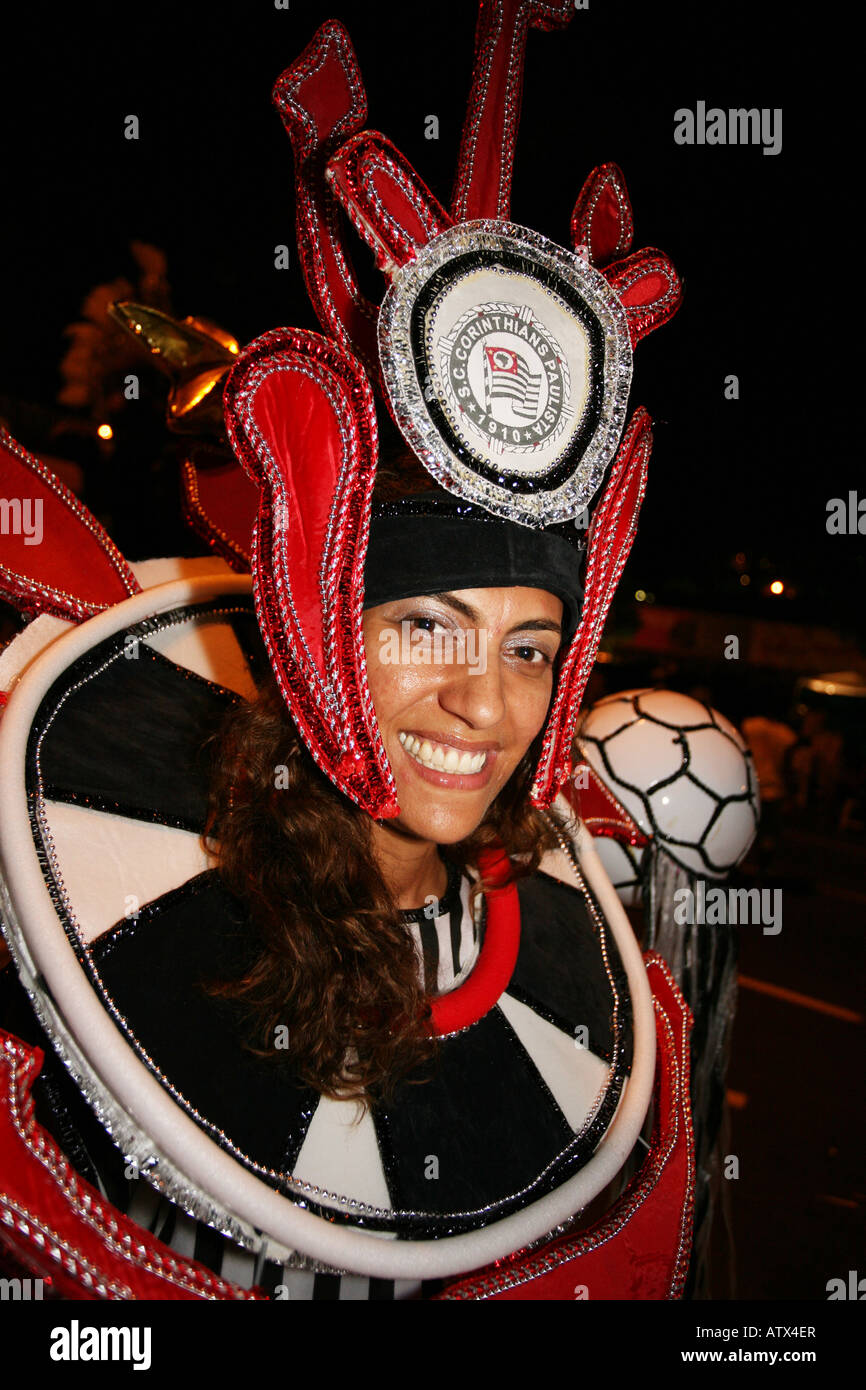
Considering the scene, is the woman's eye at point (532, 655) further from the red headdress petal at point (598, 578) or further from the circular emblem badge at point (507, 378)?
the circular emblem badge at point (507, 378)

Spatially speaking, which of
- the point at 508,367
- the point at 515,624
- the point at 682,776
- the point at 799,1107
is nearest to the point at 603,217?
the point at 508,367

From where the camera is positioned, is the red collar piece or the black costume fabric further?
the red collar piece

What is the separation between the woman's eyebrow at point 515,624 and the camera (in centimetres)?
119

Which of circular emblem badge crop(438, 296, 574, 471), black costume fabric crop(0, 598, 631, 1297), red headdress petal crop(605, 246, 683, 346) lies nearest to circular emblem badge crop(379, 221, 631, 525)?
circular emblem badge crop(438, 296, 574, 471)

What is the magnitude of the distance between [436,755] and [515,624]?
0.73 ft

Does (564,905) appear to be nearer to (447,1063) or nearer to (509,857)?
(509,857)

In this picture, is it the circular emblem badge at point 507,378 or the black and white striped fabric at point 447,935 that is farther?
the black and white striped fabric at point 447,935

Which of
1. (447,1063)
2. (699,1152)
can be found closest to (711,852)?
(699,1152)

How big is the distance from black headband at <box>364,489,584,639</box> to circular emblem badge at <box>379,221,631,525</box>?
0.04m

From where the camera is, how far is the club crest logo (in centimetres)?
114

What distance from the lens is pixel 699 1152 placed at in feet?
6.35

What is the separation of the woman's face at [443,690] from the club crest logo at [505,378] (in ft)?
0.74

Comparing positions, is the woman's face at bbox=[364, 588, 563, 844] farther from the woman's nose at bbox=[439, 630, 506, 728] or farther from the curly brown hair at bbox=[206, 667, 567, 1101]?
the curly brown hair at bbox=[206, 667, 567, 1101]

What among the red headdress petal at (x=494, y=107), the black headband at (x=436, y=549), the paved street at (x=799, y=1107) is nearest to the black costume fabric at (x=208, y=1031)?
the black headband at (x=436, y=549)
